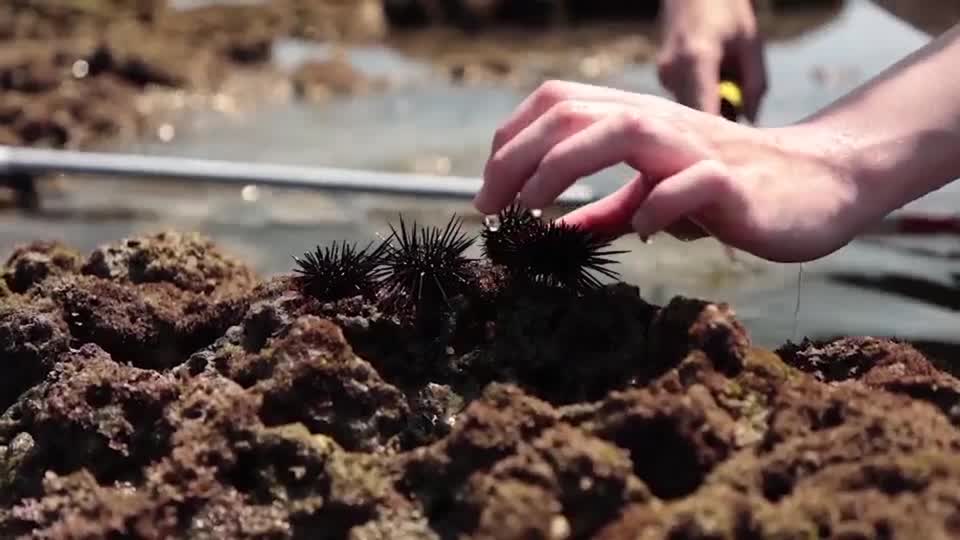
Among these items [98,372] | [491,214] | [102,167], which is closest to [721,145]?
[491,214]

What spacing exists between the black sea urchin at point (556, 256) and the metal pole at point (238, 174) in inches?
115

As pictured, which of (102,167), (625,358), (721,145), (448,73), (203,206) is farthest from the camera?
A: (448,73)

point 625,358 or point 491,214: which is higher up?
point 491,214

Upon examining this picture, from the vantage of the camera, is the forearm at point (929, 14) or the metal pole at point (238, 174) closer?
the forearm at point (929, 14)

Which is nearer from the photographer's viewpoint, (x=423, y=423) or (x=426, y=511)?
(x=426, y=511)

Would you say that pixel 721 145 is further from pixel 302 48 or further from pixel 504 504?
pixel 302 48

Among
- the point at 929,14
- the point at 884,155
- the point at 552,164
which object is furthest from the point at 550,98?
the point at 929,14

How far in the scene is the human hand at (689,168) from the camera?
2223mm

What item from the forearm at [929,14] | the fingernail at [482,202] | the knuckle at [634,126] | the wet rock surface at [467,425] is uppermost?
the forearm at [929,14]

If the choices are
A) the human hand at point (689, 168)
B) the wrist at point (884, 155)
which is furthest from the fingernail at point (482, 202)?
the wrist at point (884, 155)

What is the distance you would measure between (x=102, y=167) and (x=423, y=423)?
13.4 feet

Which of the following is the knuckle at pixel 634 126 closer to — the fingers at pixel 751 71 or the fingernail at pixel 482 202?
the fingernail at pixel 482 202

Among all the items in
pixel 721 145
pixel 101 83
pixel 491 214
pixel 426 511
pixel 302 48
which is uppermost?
pixel 302 48

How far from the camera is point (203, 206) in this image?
6352mm
